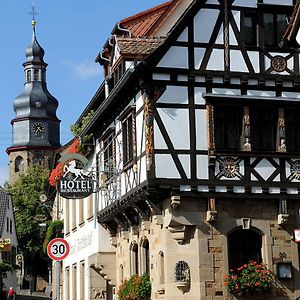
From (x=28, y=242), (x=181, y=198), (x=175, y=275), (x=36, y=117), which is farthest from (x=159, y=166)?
(x=36, y=117)

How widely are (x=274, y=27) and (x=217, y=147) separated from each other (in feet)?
13.6

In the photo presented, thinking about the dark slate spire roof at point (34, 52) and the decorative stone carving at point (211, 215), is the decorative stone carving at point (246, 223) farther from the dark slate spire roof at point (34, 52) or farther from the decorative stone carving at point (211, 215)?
the dark slate spire roof at point (34, 52)

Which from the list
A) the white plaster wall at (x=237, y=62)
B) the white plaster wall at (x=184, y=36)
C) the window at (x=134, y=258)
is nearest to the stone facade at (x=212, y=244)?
the window at (x=134, y=258)

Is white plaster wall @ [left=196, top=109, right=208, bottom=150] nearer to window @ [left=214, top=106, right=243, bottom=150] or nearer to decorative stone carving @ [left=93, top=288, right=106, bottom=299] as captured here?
window @ [left=214, top=106, right=243, bottom=150]

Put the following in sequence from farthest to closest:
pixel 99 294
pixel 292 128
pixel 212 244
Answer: pixel 99 294 < pixel 292 128 < pixel 212 244

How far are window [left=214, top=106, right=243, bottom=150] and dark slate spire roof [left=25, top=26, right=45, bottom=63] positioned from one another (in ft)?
333

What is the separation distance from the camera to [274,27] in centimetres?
2684

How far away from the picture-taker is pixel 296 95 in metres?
26.4

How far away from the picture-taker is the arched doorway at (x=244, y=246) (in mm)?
25938

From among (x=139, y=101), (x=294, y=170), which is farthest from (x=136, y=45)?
(x=294, y=170)

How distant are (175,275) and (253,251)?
8.18 ft

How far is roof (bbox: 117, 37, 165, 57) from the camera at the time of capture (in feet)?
91.1

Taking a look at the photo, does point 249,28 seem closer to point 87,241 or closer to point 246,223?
point 246,223

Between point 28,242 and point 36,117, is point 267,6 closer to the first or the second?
point 28,242
